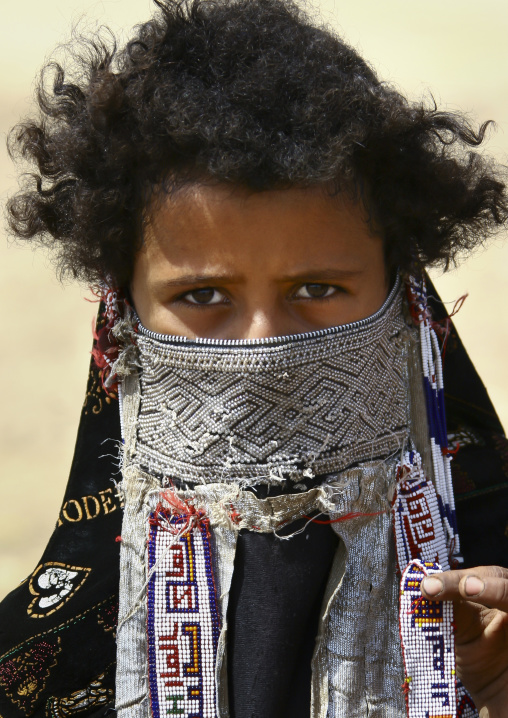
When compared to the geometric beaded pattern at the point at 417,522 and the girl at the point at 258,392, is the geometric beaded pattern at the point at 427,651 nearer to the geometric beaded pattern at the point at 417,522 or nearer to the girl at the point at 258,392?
the girl at the point at 258,392

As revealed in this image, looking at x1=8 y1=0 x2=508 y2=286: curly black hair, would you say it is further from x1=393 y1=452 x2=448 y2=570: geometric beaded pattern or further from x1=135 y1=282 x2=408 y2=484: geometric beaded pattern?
x1=393 y1=452 x2=448 y2=570: geometric beaded pattern

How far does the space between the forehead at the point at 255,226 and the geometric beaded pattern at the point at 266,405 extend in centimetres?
19

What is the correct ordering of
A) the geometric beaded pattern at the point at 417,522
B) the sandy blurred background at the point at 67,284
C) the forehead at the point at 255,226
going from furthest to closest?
1. the sandy blurred background at the point at 67,284
2. the geometric beaded pattern at the point at 417,522
3. the forehead at the point at 255,226

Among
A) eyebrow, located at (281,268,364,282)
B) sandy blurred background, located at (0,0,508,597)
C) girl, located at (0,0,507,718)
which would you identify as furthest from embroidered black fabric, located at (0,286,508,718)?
sandy blurred background, located at (0,0,508,597)

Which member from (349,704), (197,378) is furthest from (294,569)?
(197,378)

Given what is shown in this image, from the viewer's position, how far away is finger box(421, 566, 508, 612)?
1886 millimetres

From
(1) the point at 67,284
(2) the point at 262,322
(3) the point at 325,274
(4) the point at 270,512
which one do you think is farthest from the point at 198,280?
(1) the point at 67,284

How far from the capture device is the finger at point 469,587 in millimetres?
1886

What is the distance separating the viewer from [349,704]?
6.76 feet

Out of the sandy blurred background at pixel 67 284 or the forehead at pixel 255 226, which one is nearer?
the forehead at pixel 255 226

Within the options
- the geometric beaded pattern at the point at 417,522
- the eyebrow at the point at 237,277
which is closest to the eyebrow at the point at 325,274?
the eyebrow at the point at 237,277

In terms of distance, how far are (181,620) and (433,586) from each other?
585 millimetres

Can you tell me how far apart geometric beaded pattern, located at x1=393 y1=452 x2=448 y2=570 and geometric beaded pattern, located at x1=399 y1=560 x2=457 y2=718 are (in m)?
0.15

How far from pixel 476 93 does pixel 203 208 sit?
9276 millimetres
